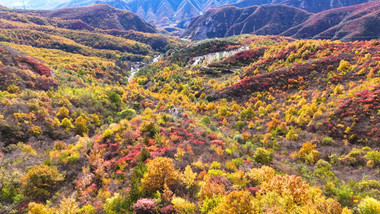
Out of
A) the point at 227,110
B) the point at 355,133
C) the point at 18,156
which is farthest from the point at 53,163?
the point at 355,133

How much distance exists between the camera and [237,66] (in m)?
74.8

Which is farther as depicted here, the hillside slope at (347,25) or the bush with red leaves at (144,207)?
the hillside slope at (347,25)

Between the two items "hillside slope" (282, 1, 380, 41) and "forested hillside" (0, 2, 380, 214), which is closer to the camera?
"forested hillside" (0, 2, 380, 214)

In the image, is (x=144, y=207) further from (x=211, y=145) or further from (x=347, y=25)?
(x=347, y=25)

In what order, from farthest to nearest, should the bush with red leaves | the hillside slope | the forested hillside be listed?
the hillside slope < the forested hillside < the bush with red leaves

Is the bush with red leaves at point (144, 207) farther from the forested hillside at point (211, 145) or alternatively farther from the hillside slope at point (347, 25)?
the hillside slope at point (347, 25)

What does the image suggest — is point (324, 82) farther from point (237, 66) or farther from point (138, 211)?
point (138, 211)

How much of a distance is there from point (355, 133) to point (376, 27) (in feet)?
625

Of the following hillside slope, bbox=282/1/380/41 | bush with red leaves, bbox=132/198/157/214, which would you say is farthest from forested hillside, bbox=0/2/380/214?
hillside slope, bbox=282/1/380/41

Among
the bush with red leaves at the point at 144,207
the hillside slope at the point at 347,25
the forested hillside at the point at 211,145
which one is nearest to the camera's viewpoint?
the bush with red leaves at the point at 144,207

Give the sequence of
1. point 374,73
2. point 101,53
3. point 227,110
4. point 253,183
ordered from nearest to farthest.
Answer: point 253,183 → point 374,73 → point 227,110 → point 101,53

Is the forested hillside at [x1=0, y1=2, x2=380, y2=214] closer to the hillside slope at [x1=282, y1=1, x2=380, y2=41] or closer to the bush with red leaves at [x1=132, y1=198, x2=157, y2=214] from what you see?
the bush with red leaves at [x1=132, y1=198, x2=157, y2=214]

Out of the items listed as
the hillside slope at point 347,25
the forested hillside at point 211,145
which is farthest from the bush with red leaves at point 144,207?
the hillside slope at point 347,25

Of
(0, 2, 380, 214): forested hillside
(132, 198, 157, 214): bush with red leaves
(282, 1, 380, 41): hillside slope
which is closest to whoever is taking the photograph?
(132, 198, 157, 214): bush with red leaves
